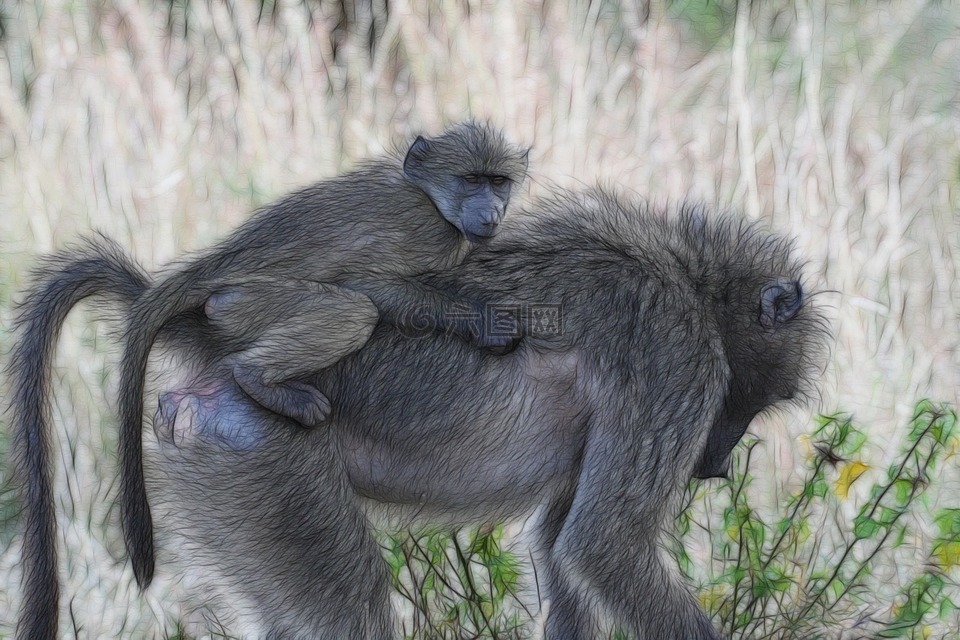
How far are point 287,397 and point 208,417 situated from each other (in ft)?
0.67

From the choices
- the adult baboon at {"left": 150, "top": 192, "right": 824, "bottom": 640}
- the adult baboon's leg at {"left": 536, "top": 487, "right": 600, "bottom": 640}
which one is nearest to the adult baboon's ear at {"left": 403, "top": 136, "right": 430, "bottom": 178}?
the adult baboon at {"left": 150, "top": 192, "right": 824, "bottom": 640}

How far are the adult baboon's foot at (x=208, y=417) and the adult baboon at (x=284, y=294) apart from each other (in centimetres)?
5

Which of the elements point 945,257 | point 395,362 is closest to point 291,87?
point 395,362

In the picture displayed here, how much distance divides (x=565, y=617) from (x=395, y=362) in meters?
0.96

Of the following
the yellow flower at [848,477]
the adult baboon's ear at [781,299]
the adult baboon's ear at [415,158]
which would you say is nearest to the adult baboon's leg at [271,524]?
the adult baboon's ear at [415,158]

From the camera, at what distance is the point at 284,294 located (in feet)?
7.68

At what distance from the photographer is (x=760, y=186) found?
4.23m

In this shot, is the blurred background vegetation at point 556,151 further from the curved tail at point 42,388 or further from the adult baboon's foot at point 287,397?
the adult baboon's foot at point 287,397

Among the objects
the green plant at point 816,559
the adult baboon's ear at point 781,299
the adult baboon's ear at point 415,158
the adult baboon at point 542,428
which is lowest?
the green plant at point 816,559

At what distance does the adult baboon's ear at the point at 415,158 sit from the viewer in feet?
8.71

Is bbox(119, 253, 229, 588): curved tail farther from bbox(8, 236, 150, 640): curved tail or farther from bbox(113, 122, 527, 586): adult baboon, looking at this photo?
bbox(8, 236, 150, 640): curved tail

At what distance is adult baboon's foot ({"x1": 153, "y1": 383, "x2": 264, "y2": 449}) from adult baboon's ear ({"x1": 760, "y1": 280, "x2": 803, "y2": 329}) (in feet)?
4.35

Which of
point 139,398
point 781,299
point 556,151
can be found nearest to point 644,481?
point 781,299

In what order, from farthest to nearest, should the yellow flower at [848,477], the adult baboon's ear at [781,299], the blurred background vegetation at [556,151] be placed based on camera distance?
the blurred background vegetation at [556,151] → the yellow flower at [848,477] → the adult baboon's ear at [781,299]
